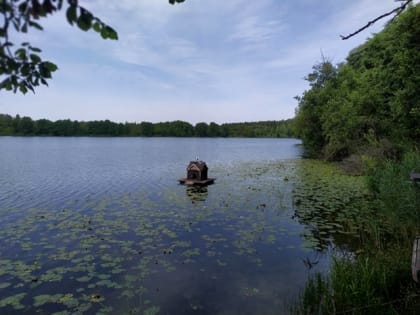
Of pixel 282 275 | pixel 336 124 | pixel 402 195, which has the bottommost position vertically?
pixel 282 275

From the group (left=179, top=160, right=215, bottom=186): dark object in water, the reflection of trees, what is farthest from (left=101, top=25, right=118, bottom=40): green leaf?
(left=179, top=160, right=215, bottom=186): dark object in water

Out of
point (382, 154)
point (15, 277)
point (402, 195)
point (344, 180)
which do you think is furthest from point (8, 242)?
point (382, 154)

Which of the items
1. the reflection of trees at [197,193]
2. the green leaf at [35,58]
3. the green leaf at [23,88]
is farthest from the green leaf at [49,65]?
the reflection of trees at [197,193]

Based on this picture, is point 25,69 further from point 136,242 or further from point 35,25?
point 136,242

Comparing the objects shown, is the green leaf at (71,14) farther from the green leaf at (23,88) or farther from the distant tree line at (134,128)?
the distant tree line at (134,128)

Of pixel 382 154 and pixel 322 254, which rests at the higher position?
pixel 382 154

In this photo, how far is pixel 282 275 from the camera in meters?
6.99

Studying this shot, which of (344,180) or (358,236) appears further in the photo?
(344,180)

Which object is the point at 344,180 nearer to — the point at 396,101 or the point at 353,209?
the point at 396,101

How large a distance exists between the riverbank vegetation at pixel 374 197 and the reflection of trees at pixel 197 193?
4.96m

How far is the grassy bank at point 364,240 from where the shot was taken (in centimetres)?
508

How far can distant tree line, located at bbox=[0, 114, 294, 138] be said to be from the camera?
12012 centimetres

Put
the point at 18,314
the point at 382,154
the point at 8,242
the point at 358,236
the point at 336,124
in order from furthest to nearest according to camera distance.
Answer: the point at 336,124
the point at 382,154
the point at 358,236
the point at 8,242
the point at 18,314

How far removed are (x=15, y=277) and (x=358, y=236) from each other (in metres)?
9.80
